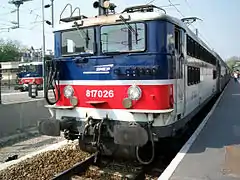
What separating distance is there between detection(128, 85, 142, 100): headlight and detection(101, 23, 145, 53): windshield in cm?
77

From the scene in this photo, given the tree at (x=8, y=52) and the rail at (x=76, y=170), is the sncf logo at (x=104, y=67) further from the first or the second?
the tree at (x=8, y=52)

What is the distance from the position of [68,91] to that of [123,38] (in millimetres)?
1675

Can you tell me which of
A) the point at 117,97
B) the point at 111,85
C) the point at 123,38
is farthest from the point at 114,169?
the point at 123,38

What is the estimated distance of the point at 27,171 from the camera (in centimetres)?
663

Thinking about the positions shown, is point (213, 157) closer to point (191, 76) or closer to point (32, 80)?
point (191, 76)

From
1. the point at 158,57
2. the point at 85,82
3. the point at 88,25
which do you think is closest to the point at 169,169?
the point at 158,57

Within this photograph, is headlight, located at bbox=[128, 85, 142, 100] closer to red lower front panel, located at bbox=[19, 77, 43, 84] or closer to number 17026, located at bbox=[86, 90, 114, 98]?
number 17026, located at bbox=[86, 90, 114, 98]

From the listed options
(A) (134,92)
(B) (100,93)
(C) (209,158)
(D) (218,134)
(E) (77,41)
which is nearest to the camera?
(A) (134,92)

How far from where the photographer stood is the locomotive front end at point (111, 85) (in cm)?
594

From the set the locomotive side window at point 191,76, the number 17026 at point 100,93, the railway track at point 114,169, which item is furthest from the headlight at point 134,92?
the locomotive side window at point 191,76

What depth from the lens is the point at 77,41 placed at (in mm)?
6910

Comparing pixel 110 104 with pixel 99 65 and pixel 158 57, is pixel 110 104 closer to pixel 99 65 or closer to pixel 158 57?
pixel 99 65

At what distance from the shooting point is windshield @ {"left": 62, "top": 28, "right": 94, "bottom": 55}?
669 centimetres

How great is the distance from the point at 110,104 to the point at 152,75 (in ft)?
3.50
